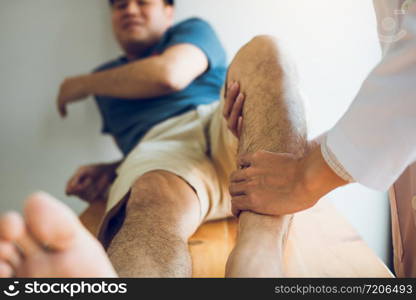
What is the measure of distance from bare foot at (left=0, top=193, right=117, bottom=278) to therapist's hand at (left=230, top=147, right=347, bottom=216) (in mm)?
287

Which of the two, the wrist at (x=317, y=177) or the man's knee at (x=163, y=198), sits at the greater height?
the wrist at (x=317, y=177)

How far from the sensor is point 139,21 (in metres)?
1.53

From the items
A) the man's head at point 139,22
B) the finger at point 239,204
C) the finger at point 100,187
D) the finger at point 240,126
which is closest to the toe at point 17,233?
the finger at point 239,204

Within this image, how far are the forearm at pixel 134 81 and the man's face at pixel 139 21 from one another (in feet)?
0.72

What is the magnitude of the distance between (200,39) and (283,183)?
751 millimetres

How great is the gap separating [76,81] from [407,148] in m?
1.05

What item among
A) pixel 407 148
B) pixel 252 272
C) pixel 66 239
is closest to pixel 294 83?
pixel 407 148

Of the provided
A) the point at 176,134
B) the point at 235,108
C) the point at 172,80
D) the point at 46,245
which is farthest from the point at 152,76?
the point at 46,245

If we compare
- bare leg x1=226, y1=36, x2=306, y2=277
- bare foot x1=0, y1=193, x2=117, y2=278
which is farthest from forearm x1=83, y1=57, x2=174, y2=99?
bare foot x1=0, y1=193, x2=117, y2=278

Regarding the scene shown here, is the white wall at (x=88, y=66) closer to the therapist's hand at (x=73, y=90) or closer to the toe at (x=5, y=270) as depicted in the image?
the therapist's hand at (x=73, y=90)

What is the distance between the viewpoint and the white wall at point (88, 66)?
1.47 metres

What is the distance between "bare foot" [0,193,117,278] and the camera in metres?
0.50

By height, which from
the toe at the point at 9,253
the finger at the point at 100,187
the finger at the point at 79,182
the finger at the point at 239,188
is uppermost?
the toe at the point at 9,253

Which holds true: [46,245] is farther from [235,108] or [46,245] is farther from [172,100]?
[172,100]
